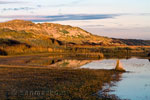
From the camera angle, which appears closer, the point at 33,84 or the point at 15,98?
the point at 15,98

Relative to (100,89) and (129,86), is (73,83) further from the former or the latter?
(129,86)

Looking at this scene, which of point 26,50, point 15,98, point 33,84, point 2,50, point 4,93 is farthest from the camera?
point 26,50

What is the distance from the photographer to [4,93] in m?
16.7

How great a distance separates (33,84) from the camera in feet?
68.2

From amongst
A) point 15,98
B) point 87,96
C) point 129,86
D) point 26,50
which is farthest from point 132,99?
point 26,50

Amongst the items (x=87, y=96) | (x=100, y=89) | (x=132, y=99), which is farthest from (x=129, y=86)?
(x=87, y=96)

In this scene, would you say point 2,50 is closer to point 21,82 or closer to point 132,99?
point 21,82

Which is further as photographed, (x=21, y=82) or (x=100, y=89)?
(x=21, y=82)

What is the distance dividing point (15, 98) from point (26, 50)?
2543 inches

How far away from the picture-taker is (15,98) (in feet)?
50.8

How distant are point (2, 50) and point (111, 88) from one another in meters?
54.5

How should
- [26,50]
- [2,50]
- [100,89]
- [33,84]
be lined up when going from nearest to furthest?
1. [100,89]
2. [33,84]
3. [2,50]
4. [26,50]

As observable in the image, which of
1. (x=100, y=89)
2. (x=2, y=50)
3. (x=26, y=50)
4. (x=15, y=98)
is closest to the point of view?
(x=15, y=98)

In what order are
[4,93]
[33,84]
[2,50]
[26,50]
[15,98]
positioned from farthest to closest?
[26,50] → [2,50] → [33,84] → [4,93] → [15,98]
